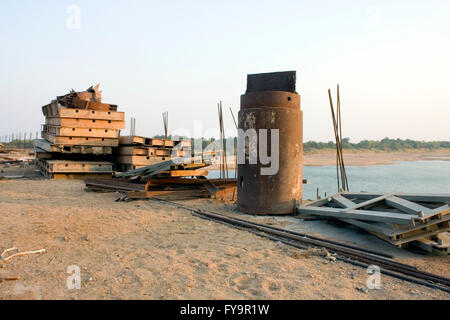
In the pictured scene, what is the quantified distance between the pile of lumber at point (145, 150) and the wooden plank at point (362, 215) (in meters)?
6.82

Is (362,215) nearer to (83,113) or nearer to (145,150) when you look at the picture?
(145,150)

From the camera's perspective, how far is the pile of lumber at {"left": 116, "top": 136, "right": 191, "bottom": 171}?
11836 mm

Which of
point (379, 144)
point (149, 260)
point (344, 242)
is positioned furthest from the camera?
point (379, 144)

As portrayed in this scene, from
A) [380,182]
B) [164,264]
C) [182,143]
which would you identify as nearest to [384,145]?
[380,182]

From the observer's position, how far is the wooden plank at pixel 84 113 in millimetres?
11844

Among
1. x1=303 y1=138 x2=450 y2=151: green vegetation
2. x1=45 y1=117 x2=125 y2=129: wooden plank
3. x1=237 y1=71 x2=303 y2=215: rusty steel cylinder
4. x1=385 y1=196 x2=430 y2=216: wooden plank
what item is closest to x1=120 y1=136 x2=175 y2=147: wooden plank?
x1=45 y1=117 x2=125 y2=129: wooden plank

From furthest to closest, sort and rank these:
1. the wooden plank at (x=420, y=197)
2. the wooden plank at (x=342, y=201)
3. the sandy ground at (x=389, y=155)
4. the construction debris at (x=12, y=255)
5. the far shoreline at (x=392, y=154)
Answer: the far shoreline at (x=392, y=154) < the sandy ground at (x=389, y=155) < the wooden plank at (x=342, y=201) < the wooden plank at (x=420, y=197) < the construction debris at (x=12, y=255)

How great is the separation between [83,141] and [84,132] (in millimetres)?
318

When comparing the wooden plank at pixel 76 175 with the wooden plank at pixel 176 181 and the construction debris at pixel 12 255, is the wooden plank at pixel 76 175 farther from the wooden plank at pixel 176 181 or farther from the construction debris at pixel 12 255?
the construction debris at pixel 12 255

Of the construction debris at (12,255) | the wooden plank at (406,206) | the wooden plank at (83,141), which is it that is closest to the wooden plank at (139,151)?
the wooden plank at (83,141)

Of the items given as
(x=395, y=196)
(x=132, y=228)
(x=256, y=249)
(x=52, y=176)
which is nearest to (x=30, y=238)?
(x=132, y=228)

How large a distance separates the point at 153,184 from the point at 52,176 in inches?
203

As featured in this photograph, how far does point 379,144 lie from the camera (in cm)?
6469
